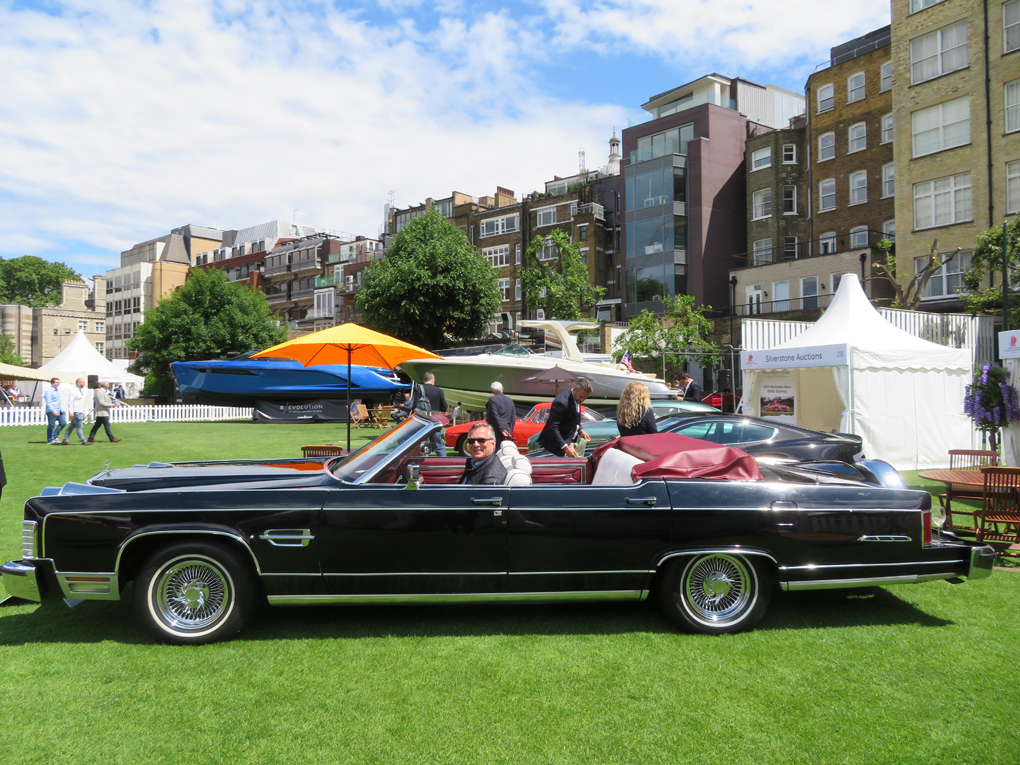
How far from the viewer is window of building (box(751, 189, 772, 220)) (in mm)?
38219

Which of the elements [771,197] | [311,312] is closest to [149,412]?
[771,197]

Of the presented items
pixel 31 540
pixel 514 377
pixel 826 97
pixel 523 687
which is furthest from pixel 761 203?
pixel 31 540

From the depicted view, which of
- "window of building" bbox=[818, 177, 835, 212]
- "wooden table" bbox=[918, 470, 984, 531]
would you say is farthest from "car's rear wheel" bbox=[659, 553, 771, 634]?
"window of building" bbox=[818, 177, 835, 212]

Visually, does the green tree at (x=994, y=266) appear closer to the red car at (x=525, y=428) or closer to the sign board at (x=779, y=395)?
the sign board at (x=779, y=395)

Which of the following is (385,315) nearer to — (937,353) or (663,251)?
(663,251)

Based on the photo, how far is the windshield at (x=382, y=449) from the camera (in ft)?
15.1

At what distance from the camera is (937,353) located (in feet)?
43.7

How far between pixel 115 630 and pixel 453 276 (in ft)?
111

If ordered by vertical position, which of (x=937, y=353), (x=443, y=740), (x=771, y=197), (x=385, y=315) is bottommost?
(x=443, y=740)

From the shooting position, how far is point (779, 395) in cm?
1545

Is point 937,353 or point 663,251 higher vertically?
point 663,251

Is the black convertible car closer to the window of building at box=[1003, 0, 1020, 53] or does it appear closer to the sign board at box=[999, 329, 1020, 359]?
the sign board at box=[999, 329, 1020, 359]

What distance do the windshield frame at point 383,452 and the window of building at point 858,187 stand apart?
34983 millimetres

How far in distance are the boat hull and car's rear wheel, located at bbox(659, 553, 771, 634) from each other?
27123 mm
